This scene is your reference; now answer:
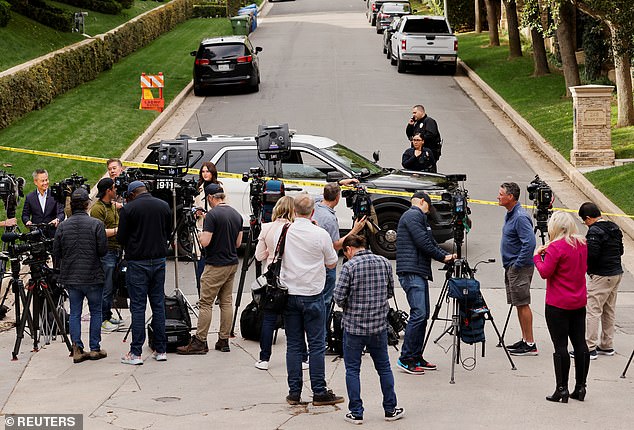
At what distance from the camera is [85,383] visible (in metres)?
10.9

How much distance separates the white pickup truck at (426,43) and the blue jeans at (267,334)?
2567 centimetres

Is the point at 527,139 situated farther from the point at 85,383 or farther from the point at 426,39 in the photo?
the point at 85,383

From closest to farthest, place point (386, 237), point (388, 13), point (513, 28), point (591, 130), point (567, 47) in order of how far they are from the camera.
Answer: point (386, 237) < point (591, 130) < point (567, 47) < point (513, 28) < point (388, 13)

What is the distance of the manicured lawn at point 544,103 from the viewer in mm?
20844

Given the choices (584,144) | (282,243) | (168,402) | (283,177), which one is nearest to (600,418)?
(282,243)

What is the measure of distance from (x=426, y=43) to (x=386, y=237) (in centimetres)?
2019

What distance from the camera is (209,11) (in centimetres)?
5588

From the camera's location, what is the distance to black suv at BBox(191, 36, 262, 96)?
32.3 metres

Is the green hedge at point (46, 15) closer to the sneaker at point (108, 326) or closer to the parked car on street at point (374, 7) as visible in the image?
the parked car on street at point (374, 7)

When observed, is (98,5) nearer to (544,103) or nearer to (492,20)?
(492,20)

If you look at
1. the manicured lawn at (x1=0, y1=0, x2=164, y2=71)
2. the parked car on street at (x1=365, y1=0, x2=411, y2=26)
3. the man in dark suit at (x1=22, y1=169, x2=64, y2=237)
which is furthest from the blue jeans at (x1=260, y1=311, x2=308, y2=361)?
the parked car on street at (x1=365, y1=0, x2=411, y2=26)

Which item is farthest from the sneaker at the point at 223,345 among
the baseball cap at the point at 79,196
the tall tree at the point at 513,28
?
the tall tree at the point at 513,28

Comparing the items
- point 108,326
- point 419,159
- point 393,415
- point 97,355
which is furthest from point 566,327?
point 419,159

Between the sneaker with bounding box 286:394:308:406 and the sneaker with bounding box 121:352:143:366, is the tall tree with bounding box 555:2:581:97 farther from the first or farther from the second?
the sneaker with bounding box 286:394:308:406
